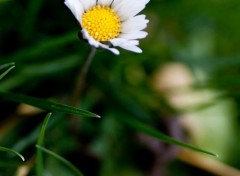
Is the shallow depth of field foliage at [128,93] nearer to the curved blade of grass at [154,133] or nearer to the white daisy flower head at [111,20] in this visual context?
the curved blade of grass at [154,133]

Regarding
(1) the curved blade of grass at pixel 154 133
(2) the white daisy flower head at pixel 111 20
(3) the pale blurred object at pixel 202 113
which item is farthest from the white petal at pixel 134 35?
(3) the pale blurred object at pixel 202 113

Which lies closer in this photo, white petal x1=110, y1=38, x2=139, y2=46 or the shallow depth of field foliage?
white petal x1=110, y1=38, x2=139, y2=46

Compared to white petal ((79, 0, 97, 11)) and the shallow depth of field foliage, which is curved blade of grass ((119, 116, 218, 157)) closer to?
the shallow depth of field foliage

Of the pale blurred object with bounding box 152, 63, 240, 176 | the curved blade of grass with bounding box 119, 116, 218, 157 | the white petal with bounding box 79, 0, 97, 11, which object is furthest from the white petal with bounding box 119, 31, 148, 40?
the pale blurred object with bounding box 152, 63, 240, 176

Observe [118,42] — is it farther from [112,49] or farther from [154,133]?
[154,133]

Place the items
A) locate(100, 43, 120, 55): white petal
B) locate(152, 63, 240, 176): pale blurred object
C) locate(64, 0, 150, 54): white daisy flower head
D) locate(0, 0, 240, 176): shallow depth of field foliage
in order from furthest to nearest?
locate(152, 63, 240, 176): pale blurred object, locate(0, 0, 240, 176): shallow depth of field foliage, locate(64, 0, 150, 54): white daisy flower head, locate(100, 43, 120, 55): white petal

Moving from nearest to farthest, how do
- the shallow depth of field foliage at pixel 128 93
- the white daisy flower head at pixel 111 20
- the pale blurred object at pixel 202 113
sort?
the white daisy flower head at pixel 111 20 → the shallow depth of field foliage at pixel 128 93 → the pale blurred object at pixel 202 113
